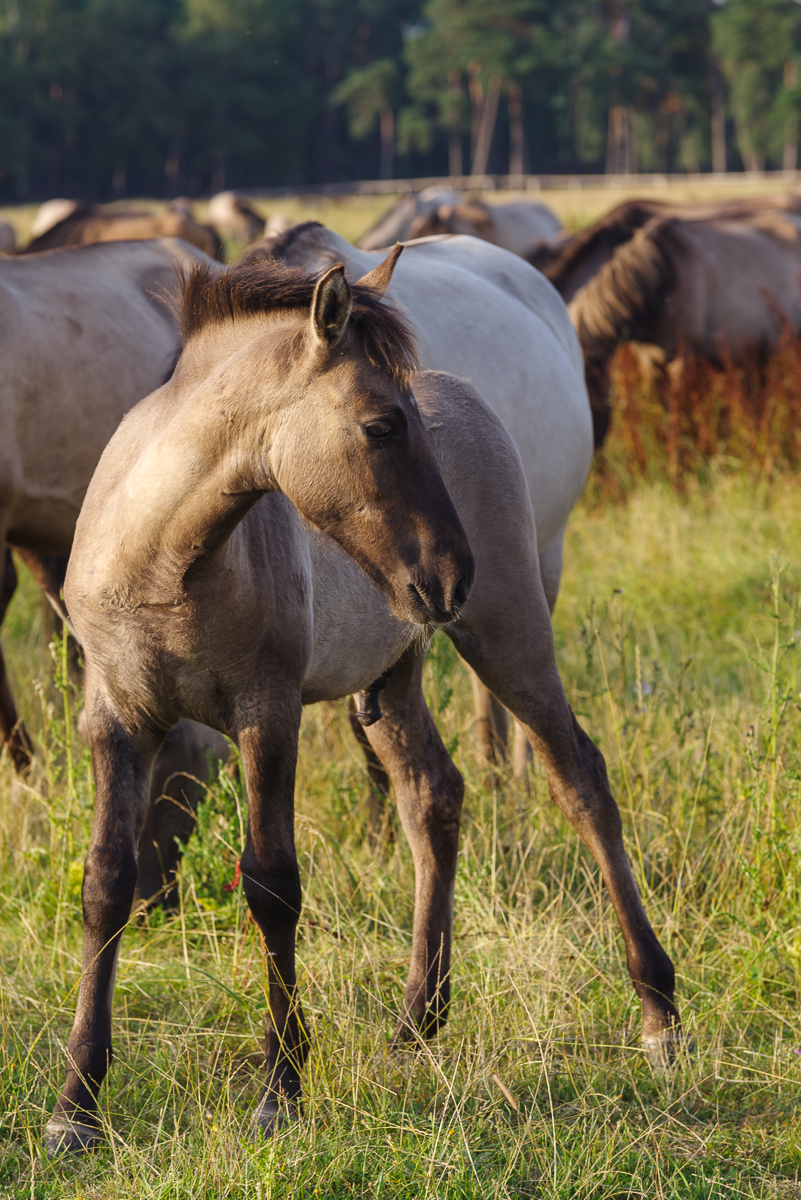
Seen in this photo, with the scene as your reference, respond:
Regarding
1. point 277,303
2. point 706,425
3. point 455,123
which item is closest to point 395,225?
point 706,425

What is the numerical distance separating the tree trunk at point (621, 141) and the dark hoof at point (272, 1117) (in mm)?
71079

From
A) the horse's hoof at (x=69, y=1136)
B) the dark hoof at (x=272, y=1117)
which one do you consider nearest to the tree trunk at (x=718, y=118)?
the dark hoof at (x=272, y=1117)

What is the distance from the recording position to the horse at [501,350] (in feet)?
11.7

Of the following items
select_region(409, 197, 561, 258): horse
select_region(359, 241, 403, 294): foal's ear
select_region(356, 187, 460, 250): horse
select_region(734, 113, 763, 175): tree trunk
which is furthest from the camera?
select_region(734, 113, 763, 175): tree trunk

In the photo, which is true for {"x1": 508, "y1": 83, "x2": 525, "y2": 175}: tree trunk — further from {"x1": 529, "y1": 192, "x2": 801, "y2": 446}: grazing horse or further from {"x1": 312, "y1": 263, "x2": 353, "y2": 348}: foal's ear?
{"x1": 312, "y1": 263, "x2": 353, "y2": 348}: foal's ear

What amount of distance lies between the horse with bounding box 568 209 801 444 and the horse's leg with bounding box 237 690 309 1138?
17.6ft

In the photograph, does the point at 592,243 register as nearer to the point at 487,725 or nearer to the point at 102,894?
the point at 487,725

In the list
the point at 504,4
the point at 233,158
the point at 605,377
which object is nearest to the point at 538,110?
the point at 504,4

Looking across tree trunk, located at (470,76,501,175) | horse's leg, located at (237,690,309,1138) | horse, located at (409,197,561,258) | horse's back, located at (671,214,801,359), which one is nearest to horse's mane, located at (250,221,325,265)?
horse's leg, located at (237,690,309,1138)

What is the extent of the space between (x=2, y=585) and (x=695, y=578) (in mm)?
3809

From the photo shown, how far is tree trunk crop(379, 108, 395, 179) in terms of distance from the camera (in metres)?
75.8

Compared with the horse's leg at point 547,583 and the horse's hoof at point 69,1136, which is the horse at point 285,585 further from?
the horse's leg at point 547,583

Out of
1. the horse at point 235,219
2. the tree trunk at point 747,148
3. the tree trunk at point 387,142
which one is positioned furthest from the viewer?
the tree trunk at point 387,142

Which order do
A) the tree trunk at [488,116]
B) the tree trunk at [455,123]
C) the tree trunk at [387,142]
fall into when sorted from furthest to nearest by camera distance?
1. the tree trunk at [387,142]
2. the tree trunk at [455,123]
3. the tree trunk at [488,116]
